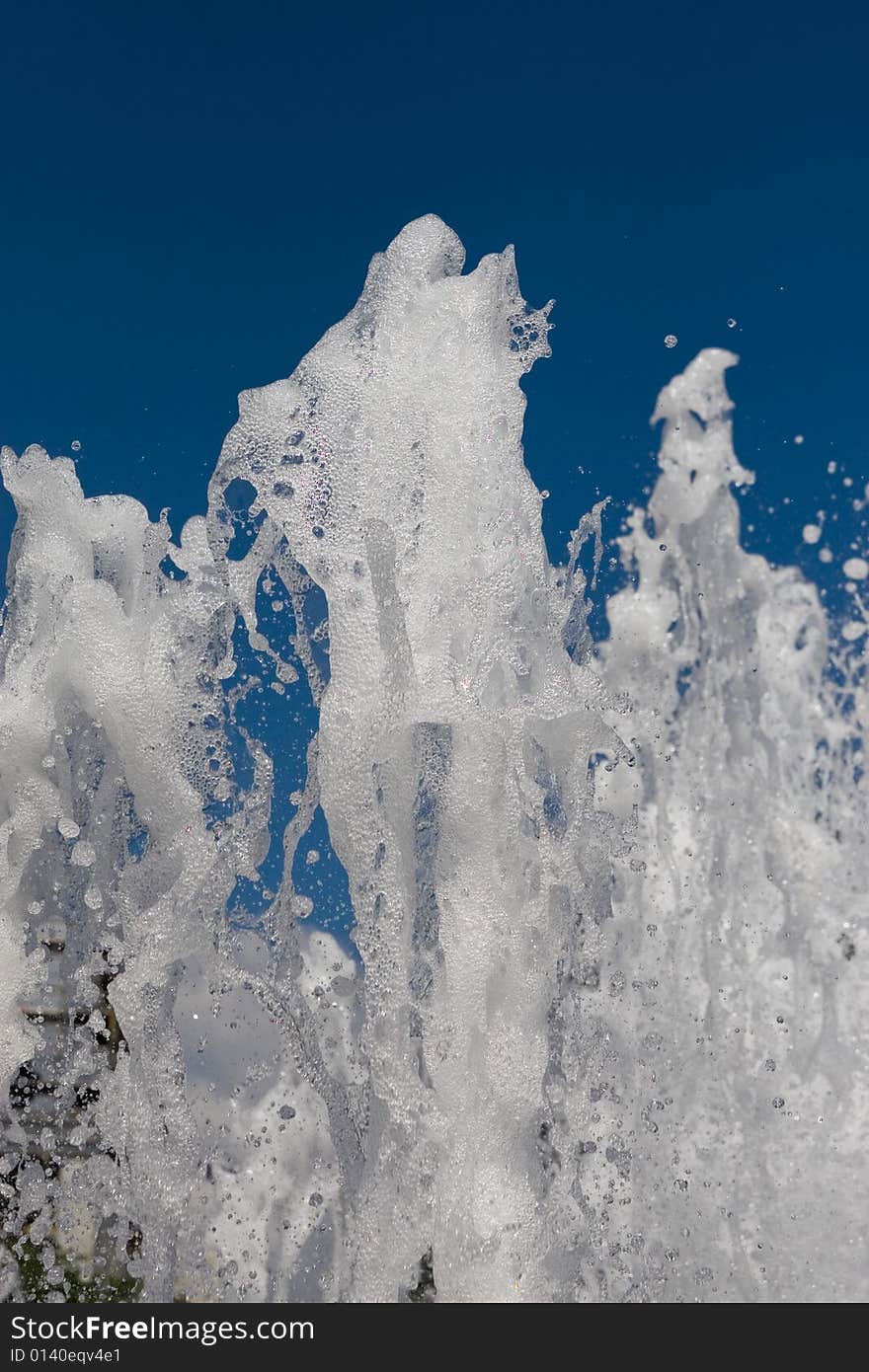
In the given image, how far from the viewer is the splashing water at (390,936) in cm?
522

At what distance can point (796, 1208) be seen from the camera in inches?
235

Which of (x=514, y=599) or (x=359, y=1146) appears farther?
(x=514, y=599)

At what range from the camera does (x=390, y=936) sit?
5254mm

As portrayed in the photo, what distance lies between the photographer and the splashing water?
17.1 feet

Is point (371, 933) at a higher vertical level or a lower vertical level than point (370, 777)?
lower

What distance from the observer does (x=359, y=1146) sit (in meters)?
5.25
